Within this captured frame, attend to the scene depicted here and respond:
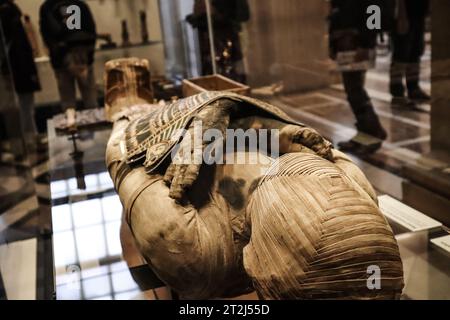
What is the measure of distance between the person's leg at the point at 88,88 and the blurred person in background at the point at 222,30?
0.70m

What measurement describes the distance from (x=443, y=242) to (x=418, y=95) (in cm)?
184

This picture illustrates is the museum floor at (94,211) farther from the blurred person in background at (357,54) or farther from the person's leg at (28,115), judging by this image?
the person's leg at (28,115)

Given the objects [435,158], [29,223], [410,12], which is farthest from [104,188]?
[410,12]

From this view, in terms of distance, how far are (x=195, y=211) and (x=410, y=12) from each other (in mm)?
2156

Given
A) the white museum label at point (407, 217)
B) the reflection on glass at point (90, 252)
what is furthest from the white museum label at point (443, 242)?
the reflection on glass at point (90, 252)

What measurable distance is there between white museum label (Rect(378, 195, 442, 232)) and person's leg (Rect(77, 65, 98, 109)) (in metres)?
2.03

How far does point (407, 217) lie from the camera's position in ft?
5.71

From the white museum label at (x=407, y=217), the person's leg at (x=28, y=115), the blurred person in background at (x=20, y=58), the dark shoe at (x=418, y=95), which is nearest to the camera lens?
the white museum label at (x=407, y=217)

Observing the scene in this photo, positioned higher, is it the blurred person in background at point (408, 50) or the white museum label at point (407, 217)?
the blurred person in background at point (408, 50)

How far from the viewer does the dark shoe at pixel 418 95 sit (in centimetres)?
319

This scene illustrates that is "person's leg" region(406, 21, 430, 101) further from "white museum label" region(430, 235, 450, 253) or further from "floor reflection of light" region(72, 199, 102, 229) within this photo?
"floor reflection of light" region(72, 199, 102, 229)

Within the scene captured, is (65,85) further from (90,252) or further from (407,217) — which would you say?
(407,217)

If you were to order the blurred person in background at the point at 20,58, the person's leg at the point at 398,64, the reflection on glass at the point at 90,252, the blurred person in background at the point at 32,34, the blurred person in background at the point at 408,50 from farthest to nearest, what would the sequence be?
the blurred person in background at the point at 20,58 → the blurred person in background at the point at 32,34 → the person's leg at the point at 398,64 → the blurred person in background at the point at 408,50 → the reflection on glass at the point at 90,252

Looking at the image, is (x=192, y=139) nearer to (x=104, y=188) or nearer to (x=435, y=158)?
(x=104, y=188)
